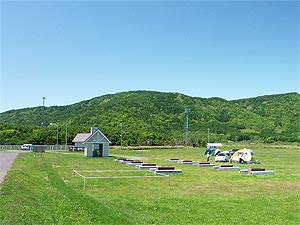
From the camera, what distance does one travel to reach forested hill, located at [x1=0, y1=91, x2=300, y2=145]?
312ft

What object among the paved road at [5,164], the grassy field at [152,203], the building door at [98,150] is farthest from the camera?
the building door at [98,150]

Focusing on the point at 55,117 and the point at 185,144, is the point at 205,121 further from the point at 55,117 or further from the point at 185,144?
the point at 55,117

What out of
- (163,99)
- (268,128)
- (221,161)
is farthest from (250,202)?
(163,99)

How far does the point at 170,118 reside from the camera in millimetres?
126688

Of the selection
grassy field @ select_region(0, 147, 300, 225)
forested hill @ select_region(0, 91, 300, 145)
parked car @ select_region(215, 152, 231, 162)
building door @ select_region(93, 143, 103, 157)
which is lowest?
grassy field @ select_region(0, 147, 300, 225)

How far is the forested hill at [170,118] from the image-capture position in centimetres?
9504

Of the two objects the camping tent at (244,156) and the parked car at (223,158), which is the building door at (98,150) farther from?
the camping tent at (244,156)

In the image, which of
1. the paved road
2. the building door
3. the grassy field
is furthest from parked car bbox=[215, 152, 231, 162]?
the grassy field

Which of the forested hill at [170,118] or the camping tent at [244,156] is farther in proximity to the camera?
the forested hill at [170,118]

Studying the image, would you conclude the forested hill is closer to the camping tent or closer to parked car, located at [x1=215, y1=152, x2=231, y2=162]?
parked car, located at [x1=215, y1=152, x2=231, y2=162]

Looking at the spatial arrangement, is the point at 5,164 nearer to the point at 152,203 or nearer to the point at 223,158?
the point at 152,203

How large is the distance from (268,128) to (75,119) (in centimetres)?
6229

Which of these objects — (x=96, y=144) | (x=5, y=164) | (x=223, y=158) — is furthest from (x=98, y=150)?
(x=5, y=164)

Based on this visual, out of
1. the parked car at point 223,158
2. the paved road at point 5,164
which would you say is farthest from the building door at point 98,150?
the parked car at point 223,158
